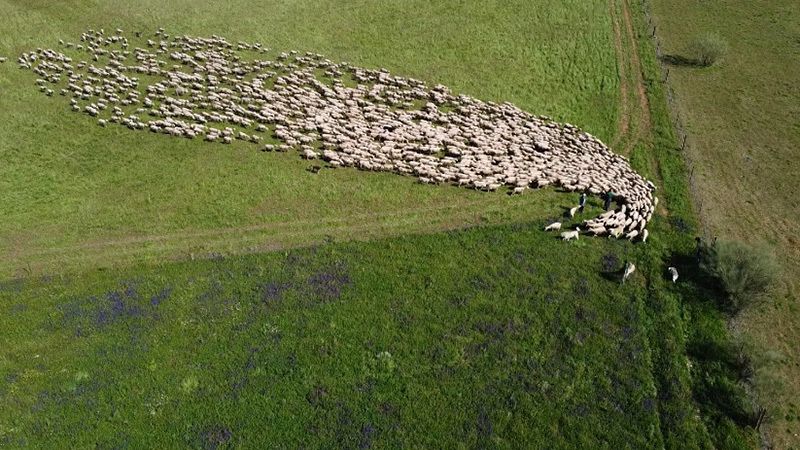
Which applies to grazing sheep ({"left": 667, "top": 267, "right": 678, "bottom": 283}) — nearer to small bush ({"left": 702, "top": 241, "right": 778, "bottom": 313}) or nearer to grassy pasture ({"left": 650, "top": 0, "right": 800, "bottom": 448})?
small bush ({"left": 702, "top": 241, "right": 778, "bottom": 313})

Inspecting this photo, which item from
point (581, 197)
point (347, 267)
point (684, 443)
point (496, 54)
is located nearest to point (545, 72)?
point (496, 54)

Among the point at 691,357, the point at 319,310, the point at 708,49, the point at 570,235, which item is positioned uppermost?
the point at 708,49

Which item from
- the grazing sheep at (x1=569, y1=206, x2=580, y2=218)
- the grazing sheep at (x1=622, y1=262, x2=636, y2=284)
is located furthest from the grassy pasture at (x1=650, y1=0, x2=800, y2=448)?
the grazing sheep at (x1=569, y1=206, x2=580, y2=218)

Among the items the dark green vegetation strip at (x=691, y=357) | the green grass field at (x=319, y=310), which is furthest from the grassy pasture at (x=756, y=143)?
the green grass field at (x=319, y=310)

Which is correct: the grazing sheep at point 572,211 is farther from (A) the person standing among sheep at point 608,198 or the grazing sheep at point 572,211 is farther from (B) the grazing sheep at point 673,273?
(B) the grazing sheep at point 673,273

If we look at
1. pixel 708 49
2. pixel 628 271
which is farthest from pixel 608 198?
pixel 708 49

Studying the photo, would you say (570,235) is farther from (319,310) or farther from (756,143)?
(756,143)
